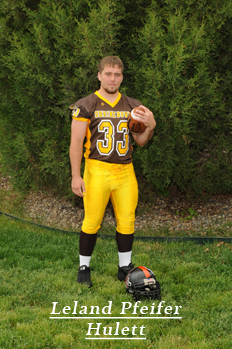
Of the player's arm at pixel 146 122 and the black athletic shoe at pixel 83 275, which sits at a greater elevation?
the player's arm at pixel 146 122

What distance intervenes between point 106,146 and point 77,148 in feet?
1.05

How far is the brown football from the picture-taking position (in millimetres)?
3802

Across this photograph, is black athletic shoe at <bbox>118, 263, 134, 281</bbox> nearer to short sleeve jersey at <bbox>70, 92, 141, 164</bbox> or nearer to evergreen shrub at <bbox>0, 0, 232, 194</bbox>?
short sleeve jersey at <bbox>70, 92, 141, 164</bbox>

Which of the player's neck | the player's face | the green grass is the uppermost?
the player's face

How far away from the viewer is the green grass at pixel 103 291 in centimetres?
322

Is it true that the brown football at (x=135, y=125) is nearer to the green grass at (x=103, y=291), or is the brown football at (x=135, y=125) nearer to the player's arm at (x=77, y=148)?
the player's arm at (x=77, y=148)

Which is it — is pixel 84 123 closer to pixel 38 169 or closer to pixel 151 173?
pixel 151 173

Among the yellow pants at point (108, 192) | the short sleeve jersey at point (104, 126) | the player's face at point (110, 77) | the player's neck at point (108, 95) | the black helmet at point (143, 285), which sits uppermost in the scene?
the player's face at point (110, 77)

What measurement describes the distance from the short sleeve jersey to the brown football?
0.07m

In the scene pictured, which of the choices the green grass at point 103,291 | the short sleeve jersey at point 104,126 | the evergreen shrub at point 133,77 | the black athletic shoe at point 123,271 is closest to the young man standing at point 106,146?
the short sleeve jersey at point 104,126

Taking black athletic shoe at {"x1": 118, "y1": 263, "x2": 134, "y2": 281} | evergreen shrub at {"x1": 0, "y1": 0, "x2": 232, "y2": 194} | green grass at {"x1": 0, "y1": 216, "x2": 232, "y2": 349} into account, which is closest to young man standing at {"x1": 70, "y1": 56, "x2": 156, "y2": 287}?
black athletic shoe at {"x1": 118, "y1": 263, "x2": 134, "y2": 281}

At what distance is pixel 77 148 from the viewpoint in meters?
3.94

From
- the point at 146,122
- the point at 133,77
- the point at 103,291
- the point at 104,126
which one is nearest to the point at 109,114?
the point at 104,126

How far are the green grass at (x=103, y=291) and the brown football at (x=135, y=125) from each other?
5.90 feet
